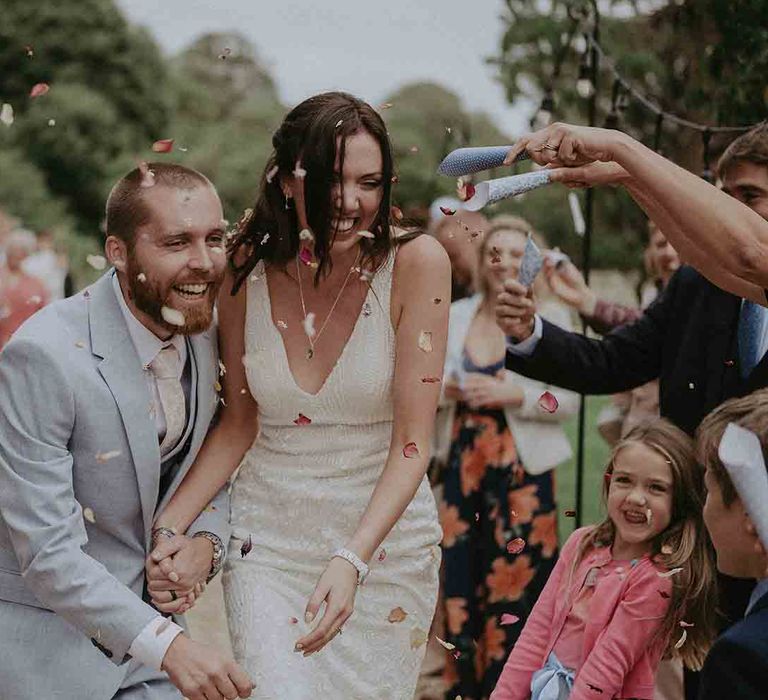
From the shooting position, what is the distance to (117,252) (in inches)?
128

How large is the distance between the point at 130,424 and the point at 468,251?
3785 millimetres

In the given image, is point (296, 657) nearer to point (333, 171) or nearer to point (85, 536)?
point (85, 536)

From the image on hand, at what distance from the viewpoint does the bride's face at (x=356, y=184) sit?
3.31 m

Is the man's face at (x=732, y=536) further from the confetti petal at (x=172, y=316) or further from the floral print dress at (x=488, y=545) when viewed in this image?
the floral print dress at (x=488, y=545)

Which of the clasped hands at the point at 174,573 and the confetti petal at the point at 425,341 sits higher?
the confetti petal at the point at 425,341

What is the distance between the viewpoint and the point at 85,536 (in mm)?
3029

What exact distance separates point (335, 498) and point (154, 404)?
0.59 m

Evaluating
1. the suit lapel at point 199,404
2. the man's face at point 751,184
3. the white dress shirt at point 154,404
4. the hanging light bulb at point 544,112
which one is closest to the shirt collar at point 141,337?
the white dress shirt at point 154,404

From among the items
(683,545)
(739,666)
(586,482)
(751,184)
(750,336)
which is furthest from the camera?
(586,482)

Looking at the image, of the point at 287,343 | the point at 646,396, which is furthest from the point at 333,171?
the point at 646,396

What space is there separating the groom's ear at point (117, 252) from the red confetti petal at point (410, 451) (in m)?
0.86

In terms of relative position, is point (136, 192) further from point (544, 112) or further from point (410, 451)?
point (544, 112)

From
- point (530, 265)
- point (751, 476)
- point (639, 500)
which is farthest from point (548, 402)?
point (751, 476)

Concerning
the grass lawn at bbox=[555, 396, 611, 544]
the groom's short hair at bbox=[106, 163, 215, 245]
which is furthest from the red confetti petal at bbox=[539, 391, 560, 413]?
the grass lawn at bbox=[555, 396, 611, 544]
